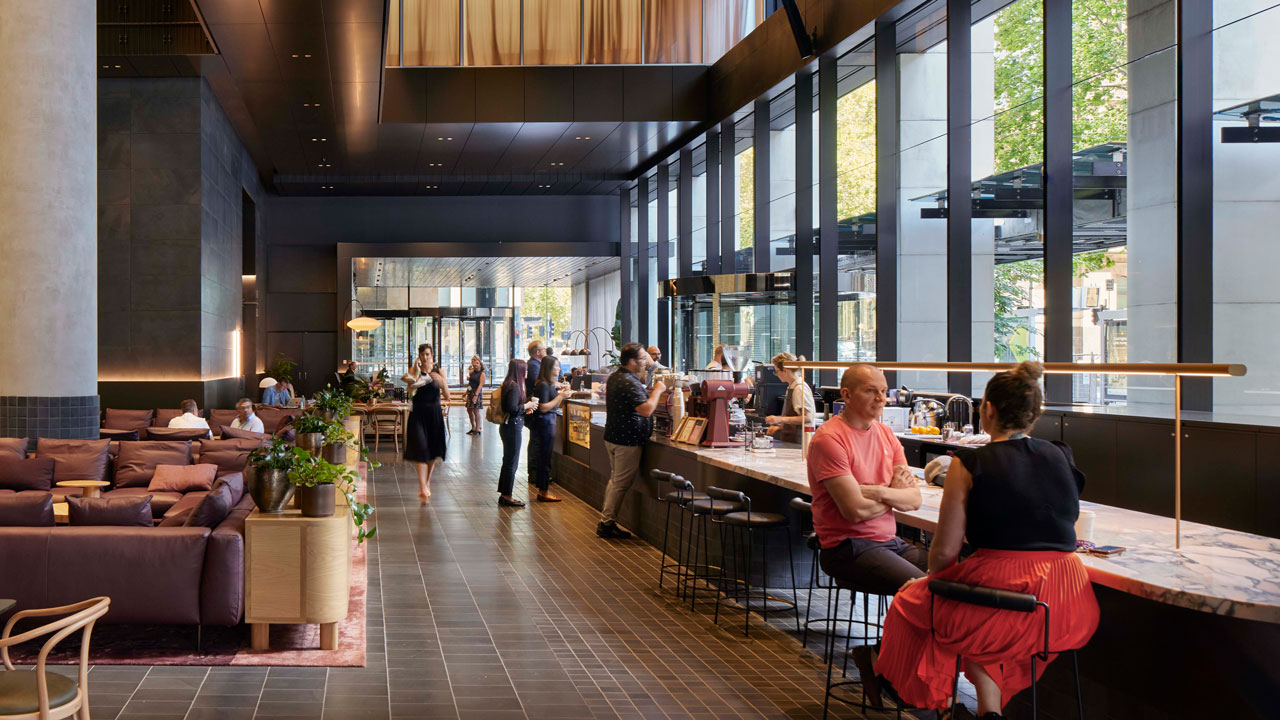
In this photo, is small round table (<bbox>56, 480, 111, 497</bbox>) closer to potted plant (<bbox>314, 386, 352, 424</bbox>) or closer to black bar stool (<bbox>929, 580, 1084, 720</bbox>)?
potted plant (<bbox>314, 386, 352, 424</bbox>)

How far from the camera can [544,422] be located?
10.4 m

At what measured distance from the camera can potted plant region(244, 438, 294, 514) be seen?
5125mm

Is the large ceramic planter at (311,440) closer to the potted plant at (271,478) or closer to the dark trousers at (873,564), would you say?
the potted plant at (271,478)

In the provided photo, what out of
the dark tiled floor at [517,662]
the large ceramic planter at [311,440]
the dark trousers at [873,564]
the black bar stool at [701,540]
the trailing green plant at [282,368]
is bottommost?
the dark tiled floor at [517,662]

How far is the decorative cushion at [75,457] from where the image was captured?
324 inches

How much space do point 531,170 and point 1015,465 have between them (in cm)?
1761

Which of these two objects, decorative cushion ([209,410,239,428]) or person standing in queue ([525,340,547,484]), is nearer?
person standing in queue ([525,340,547,484])

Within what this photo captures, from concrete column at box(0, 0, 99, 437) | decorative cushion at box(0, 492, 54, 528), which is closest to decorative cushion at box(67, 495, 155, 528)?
decorative cushion at box(0, 492, 54, 528)

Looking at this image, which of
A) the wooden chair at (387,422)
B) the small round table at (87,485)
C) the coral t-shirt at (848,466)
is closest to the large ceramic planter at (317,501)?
the coral t-shirt at (848,466)

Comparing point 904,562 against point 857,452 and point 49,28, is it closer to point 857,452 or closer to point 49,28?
point 857,452

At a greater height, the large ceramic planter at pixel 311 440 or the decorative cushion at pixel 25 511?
the large ceramic planter at pixel 311 440

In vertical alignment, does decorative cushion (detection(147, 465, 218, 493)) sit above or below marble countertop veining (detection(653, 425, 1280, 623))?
below

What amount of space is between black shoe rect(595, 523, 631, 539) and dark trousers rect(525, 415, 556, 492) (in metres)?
2.31

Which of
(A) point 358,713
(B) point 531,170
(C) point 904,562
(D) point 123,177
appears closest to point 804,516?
(C) point 904,562
